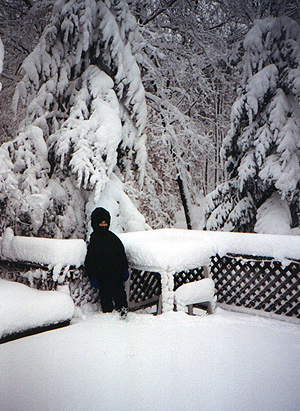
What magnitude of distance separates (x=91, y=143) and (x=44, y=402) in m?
5.05

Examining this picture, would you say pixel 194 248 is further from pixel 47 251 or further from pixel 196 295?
pixel 47 251

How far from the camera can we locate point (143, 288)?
19.1ft

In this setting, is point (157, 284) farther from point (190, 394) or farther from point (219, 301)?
point (190, 394)

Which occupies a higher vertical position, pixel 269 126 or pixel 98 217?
pixel 269 126

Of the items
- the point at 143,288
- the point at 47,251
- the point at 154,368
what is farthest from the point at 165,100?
the point at 154,368

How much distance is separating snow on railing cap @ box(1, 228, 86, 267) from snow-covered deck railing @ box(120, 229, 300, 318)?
2.93 ft

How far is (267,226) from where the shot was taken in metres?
8.38

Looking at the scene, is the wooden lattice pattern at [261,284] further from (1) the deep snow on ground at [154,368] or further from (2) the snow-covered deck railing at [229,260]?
(1) the deep snow on ground at [154,368]

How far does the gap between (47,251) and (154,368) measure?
2.36 meters

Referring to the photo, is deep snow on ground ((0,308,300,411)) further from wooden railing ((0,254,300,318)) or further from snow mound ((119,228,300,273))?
snow mound ((119,228,300,273))

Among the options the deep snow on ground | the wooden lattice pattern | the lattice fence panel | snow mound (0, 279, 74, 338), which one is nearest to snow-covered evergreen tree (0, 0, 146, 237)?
the lattice fence panel

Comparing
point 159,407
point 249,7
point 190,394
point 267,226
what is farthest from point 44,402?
point 249,7

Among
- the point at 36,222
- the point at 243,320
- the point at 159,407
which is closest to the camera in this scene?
the point at 159,407

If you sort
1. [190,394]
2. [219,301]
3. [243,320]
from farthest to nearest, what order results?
1. [219,301]
2. [243,320]
3. [190,394]
